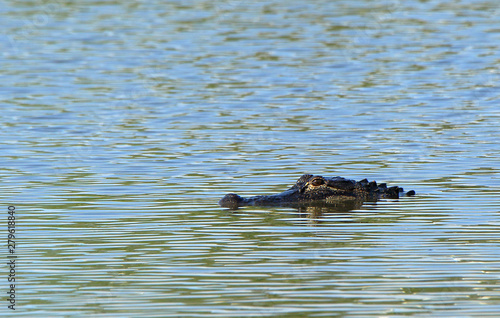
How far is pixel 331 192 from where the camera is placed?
14570mm

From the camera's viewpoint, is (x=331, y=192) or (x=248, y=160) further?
(x=248, y=160)

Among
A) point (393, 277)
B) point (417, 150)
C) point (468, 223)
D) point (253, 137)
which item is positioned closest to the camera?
point (393, 277)

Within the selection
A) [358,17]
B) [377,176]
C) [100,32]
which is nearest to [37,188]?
[377,176]

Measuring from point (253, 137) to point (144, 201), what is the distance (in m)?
6.20

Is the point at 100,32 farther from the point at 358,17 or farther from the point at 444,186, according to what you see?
the point at 444,186

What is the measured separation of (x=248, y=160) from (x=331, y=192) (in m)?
3.35

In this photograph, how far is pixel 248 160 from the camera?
1770 cm

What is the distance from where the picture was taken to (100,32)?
37.1 meters

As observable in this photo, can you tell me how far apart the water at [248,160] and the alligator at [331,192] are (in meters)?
0.36

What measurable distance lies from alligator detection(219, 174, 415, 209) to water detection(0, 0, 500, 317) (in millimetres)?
362

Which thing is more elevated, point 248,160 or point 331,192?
point 331,192

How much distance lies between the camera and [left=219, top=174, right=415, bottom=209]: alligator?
563 inches

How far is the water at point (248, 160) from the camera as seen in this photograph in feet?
32.6

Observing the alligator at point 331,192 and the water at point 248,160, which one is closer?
the water at point 248,160
